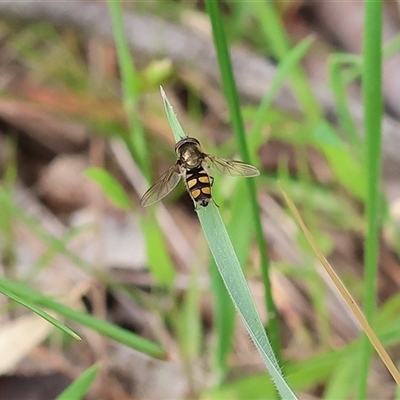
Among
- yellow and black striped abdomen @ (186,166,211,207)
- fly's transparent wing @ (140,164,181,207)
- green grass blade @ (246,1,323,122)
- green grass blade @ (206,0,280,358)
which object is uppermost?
green grass blade @ (246,1,323,122)

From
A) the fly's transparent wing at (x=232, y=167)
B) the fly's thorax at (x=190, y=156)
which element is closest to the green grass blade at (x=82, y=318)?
the fly's transparent wing at (x=232, y=167)

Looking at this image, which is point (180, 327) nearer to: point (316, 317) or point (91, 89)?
point (316, 317)

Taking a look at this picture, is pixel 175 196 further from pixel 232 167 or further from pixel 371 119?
pixel 371 119

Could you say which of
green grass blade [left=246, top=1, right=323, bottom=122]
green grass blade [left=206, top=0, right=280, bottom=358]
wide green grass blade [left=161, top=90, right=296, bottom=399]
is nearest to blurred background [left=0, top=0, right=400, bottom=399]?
green grass blade [left=246, top=1, right=323, bottom=122]

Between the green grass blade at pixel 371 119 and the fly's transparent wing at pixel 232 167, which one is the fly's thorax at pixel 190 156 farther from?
the green grass blade at pixel 371 119

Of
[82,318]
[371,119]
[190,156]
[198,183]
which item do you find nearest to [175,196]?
[190,156]

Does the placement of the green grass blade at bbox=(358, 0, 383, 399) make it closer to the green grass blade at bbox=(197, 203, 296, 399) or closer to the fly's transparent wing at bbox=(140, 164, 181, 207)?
the green grass blade at bbox=(197, 203, 296, 399)

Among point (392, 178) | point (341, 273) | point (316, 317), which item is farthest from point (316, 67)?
point (316, 317)
